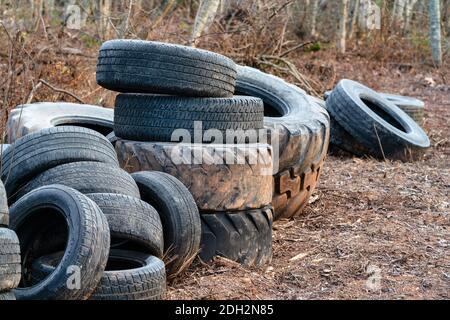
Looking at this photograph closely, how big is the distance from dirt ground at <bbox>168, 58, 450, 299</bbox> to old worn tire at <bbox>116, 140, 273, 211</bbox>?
39cm

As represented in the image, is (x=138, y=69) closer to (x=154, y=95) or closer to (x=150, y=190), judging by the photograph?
(x=154, y=95)

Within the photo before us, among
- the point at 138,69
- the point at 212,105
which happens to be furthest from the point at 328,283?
the point at 138,69

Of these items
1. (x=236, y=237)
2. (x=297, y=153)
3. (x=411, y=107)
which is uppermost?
(x=297, y=153)

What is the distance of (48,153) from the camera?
15.6 ft

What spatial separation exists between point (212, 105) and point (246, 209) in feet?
2.67

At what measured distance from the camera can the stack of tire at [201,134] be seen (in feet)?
16.5

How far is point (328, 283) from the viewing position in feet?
15.4

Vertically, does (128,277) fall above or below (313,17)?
above

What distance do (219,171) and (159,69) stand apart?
2.87ft

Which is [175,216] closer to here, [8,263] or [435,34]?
[8,263]

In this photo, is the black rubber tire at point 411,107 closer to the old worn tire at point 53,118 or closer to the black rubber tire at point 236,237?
the old worn tire at point 53,118

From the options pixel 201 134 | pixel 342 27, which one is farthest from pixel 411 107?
pixel 342 27

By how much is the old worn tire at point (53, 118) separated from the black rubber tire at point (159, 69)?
96cm

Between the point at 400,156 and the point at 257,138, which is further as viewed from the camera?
the point at 400,156
